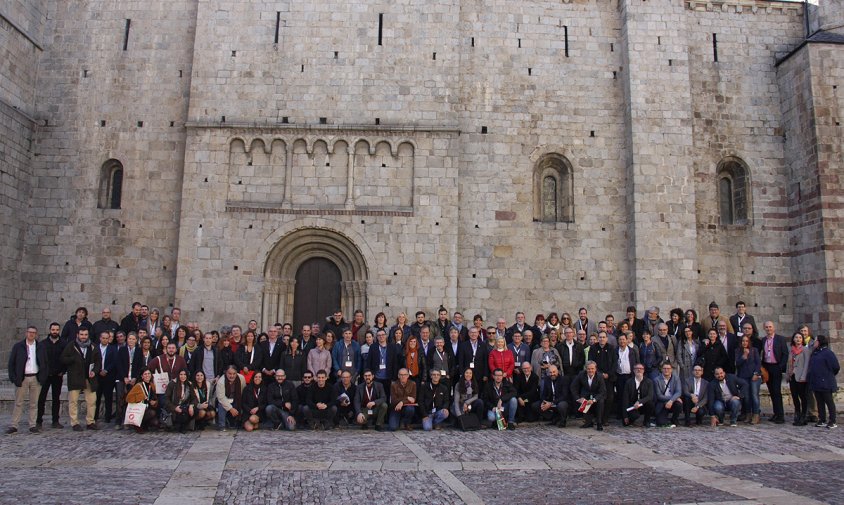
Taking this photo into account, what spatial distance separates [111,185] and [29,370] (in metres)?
7.52

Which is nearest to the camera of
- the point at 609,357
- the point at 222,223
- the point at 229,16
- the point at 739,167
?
the point at 609,357

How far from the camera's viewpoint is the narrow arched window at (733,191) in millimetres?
18000

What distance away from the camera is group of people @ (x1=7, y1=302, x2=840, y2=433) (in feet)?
35.6

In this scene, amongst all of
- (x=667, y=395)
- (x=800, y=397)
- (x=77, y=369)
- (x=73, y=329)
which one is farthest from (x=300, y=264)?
(x=800, y=397)

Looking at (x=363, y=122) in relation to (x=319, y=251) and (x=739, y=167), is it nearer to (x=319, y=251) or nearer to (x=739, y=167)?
(x=319, y=251)

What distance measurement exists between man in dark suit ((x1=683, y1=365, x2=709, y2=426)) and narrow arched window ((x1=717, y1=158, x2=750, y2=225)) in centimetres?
778

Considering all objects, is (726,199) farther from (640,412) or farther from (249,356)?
(249,356)

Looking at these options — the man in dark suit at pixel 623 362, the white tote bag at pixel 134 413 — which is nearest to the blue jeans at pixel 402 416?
the man in dark suit at pixel 623 362

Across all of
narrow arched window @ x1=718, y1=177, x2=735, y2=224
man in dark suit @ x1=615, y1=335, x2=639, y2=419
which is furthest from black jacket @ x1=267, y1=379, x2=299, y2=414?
narrow arched window @ x1=718, y1=177, x2=735, y2=224

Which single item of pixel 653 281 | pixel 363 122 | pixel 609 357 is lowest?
pixel 609 357

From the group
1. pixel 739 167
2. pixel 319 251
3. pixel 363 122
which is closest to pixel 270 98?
pixel 363 122

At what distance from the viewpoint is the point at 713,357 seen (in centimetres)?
1194

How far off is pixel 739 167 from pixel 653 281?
186 inches

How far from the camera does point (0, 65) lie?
1599 centimetres
